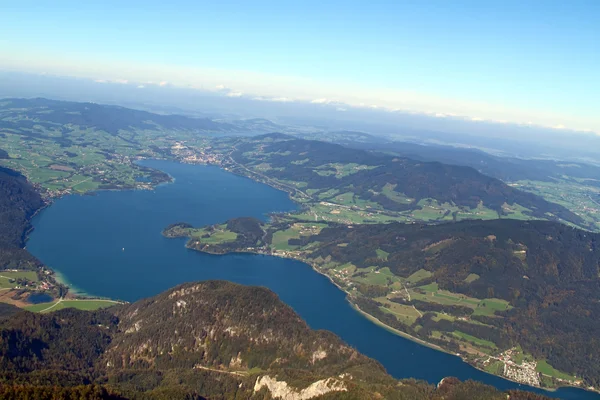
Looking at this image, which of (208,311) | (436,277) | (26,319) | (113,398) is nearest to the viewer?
(113,398)

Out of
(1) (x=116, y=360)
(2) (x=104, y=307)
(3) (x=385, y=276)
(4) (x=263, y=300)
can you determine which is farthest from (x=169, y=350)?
(3) (x=385, y=276)

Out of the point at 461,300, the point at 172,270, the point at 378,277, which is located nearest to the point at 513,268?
the point at 461,300

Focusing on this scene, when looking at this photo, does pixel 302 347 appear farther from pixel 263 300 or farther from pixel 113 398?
pixel 113 398

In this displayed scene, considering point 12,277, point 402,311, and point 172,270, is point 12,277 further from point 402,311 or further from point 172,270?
point 402,311

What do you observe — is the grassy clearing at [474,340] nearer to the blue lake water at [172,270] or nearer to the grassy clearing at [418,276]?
the blue lake water at [172,270]

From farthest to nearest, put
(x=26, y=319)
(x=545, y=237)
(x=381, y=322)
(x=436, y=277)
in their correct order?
(x=545, y=237) < (x=436, y=277) < (x=381, y=322) < (x=26, y=319)
